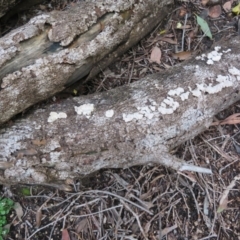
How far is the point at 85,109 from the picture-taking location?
5.89 feet

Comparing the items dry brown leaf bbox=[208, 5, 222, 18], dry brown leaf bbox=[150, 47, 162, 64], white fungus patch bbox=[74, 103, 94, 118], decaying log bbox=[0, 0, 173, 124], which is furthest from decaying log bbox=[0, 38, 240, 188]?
dry brown leaf bbox=[208, 5, 222, 18]

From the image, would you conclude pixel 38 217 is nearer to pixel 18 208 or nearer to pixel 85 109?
pixel 18 208

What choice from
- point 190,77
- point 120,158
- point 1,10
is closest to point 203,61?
point 190,77

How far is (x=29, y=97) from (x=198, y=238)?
43.3 inches

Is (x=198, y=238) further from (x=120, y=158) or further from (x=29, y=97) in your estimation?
(x=29, y=97)

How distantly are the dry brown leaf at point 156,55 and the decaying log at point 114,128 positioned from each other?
0.32m

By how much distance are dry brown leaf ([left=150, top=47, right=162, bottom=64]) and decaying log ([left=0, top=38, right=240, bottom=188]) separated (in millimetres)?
319

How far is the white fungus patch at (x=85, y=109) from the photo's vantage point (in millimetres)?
1783

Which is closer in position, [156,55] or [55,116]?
[55,116]

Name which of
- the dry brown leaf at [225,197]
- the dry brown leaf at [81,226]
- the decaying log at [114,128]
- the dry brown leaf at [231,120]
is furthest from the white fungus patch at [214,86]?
the dry brown leaf at [81,226]

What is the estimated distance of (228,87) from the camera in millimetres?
1919

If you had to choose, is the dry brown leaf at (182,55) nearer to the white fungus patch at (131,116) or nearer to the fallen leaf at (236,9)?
the fallen leaf at (236,9)

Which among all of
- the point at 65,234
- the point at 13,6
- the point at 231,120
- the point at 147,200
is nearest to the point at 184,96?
the point at 231,120

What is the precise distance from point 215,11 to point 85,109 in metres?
1.08
